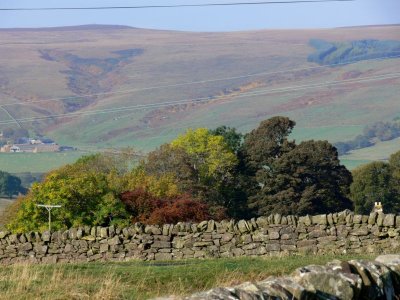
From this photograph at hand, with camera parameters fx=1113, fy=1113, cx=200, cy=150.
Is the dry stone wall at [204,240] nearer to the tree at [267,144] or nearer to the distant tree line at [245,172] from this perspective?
the distant tree line at [245,172]

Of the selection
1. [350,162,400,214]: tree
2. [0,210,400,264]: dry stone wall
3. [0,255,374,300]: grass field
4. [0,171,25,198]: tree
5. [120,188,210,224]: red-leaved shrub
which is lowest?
[0,255,374,300]: grass field

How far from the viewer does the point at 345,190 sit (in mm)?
90750

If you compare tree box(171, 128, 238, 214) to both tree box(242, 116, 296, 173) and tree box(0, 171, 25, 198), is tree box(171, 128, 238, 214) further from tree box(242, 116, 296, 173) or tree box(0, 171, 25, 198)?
tree box(0, 171, 25, 198)

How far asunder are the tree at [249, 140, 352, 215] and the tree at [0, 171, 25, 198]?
6686cm

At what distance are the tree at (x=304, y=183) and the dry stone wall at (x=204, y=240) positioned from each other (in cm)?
5555

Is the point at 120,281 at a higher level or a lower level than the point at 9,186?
lower

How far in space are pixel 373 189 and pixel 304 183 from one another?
398 inches

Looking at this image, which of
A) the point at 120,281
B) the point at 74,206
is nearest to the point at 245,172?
the point at 74,206

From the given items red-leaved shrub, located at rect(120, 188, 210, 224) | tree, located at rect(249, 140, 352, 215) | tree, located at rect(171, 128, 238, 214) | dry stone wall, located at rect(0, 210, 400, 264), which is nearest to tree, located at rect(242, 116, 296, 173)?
tree, located at rect(249, 140, 352, 215)

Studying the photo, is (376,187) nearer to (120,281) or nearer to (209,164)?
(209,164)

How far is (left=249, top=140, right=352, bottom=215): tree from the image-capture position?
85.1 m

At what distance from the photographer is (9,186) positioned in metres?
155

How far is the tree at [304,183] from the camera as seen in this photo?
85.1 m

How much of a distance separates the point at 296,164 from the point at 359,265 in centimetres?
7938
